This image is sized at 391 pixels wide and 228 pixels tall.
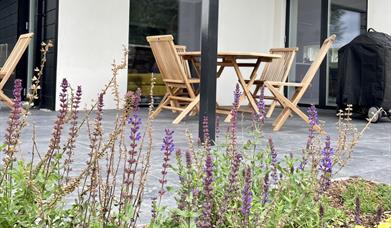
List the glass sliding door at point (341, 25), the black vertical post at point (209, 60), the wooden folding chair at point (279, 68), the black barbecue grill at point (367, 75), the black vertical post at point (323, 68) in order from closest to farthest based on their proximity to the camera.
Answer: the black vertical post at point (209, 60) < the wooden folding chair at point (279, 68) < the black barbecue grill at point (367, 75) < the glass sliding door at point (341, 25) < the black vertical post at point (323, 68)

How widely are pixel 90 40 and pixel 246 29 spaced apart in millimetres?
2877

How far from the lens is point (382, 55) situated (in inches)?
224

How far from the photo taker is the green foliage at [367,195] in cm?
182

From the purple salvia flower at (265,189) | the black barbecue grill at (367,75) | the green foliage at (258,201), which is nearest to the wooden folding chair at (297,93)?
the black barbecue grill at (367,75)

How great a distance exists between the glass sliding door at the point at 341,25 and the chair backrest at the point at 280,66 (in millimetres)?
2170

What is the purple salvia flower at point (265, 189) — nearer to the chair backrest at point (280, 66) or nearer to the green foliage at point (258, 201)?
the green foliage at point (258, 201)

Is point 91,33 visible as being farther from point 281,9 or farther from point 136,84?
point 281,9

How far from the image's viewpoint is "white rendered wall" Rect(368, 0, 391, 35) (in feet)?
22.5

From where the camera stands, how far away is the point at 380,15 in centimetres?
693

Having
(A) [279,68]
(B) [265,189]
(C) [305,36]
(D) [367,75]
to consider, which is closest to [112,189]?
(B) [265,189]

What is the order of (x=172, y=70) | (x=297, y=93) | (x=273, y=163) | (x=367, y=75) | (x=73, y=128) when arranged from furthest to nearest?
1. (x=367, y=75)
2. (x=172, y=70)
3. (x=297, y=93)
4. (x=273, y=163)
5. (x=73, y=128)

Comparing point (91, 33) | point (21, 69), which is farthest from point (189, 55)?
point (21, 69)

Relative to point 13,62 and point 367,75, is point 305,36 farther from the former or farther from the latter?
point 13,62

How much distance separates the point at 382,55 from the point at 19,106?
212 inches
